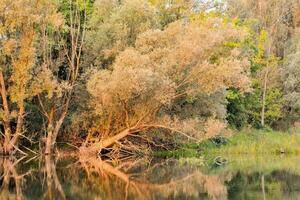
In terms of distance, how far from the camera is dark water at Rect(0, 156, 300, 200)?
16.3 metres

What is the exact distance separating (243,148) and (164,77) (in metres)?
7.06

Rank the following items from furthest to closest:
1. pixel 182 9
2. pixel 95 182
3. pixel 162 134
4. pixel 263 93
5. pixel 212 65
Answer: pixel 263 93 → pixel 182 9 → pixel 162 134 → pixel 212 65 → pixel 95 182

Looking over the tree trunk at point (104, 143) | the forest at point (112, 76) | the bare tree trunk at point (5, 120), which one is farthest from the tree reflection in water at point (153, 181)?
the bare tree trunk at point (5, 120)

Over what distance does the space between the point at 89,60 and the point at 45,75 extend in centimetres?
332

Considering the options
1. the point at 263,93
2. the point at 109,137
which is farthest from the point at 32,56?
the point at 263,93

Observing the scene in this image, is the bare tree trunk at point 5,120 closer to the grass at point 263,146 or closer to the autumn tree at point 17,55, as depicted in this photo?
the autumn tree at point 17,55

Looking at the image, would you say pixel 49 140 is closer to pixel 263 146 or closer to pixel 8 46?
pixel 8 46

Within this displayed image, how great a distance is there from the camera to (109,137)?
96.4 feet

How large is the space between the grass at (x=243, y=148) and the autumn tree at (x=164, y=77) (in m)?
2.23

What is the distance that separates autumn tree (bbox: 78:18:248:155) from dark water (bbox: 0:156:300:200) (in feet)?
6.60

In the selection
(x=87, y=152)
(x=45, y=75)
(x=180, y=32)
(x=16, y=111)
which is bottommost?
(x=87, y=152)

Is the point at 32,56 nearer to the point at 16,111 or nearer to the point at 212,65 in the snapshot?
the point at 16,111

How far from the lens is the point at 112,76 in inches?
1034

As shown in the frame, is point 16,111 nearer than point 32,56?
No
